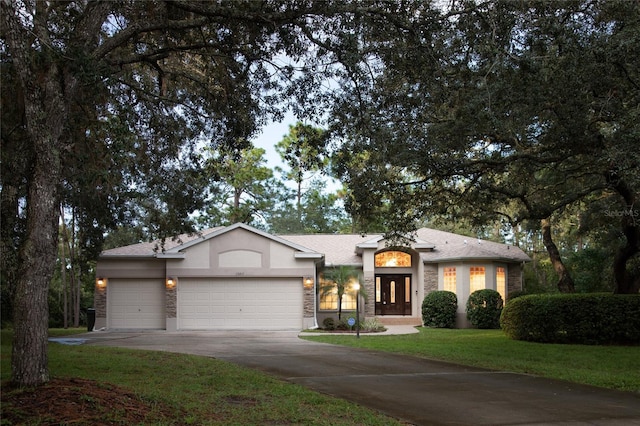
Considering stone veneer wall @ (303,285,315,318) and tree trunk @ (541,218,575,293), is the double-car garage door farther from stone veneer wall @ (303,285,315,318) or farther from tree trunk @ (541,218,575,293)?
tree trunk @ (541,218,575,293)

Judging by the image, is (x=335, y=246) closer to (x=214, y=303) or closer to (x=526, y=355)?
(x=214, y=303)

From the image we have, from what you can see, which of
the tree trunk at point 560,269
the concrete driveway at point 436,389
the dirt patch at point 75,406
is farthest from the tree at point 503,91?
the tree trunk at point 560,269

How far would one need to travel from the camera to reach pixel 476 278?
992 inches

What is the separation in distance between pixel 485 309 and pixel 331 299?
6843 mm

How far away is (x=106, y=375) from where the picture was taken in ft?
31.7

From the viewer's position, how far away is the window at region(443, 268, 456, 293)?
83.7 ft

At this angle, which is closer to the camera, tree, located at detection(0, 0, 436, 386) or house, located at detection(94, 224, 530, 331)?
tree, located at detection(0, 0, 436, 386)

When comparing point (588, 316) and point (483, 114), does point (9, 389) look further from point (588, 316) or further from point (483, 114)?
point (588, 316)

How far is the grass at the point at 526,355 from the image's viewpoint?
11.0m

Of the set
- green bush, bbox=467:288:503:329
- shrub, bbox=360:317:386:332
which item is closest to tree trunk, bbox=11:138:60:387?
shrub, bbox=360:317:386:332

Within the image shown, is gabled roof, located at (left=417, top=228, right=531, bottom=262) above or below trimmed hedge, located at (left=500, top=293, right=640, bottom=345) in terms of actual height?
above


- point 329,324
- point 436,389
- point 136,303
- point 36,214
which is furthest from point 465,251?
point 36,214

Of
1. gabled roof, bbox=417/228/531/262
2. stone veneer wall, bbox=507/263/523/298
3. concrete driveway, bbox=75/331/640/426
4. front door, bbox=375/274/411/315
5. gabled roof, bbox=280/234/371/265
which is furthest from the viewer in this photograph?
front door, bbox=375/274/411/315

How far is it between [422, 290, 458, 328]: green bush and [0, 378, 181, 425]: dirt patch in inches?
736
